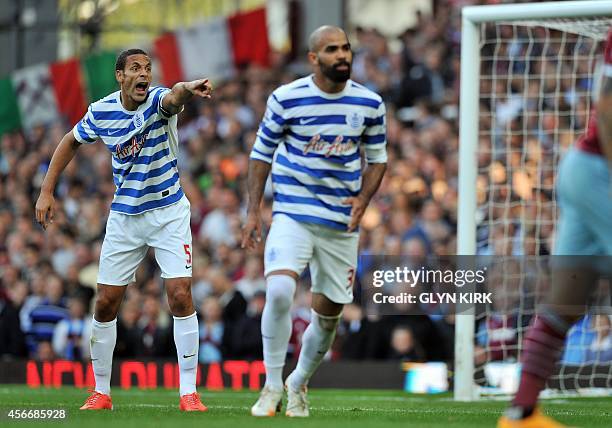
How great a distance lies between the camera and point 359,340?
51.4 feet

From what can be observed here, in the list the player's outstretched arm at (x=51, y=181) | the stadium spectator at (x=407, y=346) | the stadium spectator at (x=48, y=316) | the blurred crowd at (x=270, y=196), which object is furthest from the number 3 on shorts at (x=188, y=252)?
the stadium spectator at (x=48, y=316)

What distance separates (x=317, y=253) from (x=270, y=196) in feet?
34.0

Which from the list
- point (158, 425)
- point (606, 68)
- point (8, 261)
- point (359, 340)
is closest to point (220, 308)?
point (359, 340)

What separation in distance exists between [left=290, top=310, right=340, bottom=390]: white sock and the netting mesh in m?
4.27

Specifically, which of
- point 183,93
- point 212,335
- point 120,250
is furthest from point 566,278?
point 212,335

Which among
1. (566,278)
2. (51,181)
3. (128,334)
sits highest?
(51,181)

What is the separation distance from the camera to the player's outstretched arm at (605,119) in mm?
6234

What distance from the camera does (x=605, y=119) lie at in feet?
20.5

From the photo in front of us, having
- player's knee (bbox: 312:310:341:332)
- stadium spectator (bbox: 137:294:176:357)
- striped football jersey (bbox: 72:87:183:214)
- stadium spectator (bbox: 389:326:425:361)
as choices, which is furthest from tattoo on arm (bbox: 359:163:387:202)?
stadium spectator (bbox: 137:294:176:357)

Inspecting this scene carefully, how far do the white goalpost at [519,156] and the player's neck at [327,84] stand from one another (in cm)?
379

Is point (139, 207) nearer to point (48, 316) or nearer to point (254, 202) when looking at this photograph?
point (254, 202)

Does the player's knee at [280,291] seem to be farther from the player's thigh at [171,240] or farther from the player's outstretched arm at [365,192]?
the player's thigh at [171,240]

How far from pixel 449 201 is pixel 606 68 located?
10.6 meters

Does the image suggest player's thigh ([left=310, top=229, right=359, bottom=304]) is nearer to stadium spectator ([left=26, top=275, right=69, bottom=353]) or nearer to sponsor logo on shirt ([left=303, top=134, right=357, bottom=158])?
sponsor logo on shirt ([left=303, top=134, right=357, bottom=158])
